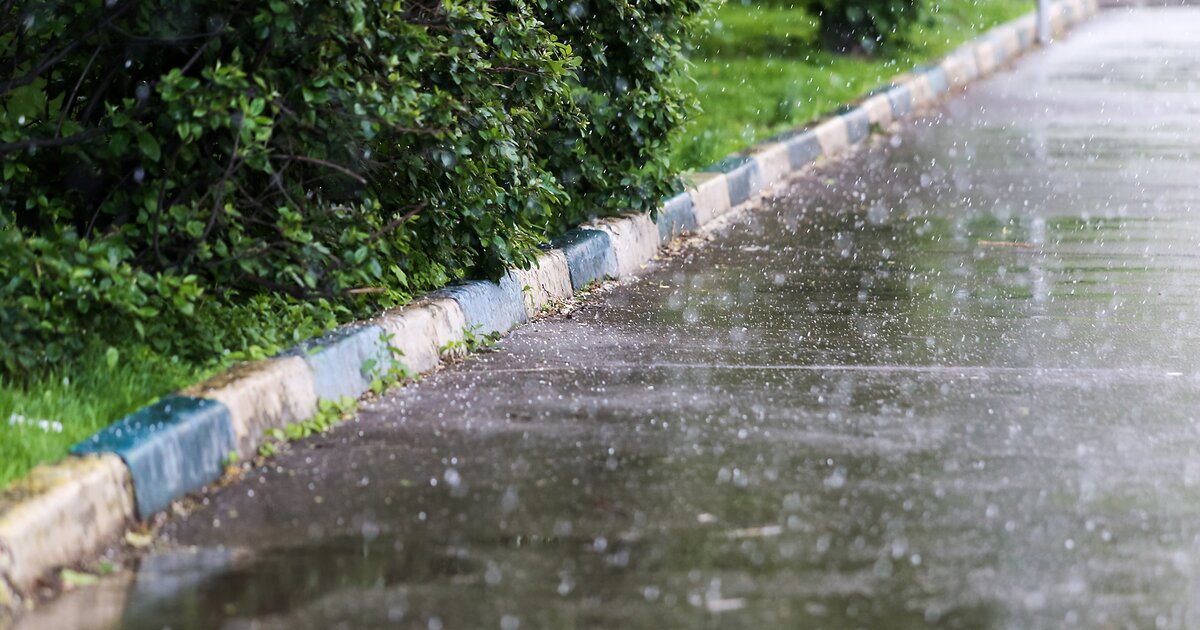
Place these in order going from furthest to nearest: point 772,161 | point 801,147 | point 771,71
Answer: point 771,71
point 801,147
point 772,161

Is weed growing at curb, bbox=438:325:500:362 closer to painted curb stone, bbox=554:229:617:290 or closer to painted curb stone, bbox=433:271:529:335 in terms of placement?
painted curb stone, bbox=433:271:529:335

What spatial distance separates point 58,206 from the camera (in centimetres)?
566

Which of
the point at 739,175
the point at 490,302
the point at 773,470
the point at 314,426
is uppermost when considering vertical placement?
the point at 314,426

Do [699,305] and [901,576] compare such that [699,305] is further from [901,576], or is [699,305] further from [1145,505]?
[901,576]

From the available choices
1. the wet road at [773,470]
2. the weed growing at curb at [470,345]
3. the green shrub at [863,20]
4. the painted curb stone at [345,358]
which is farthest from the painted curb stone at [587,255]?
the green shrub at [863,20]

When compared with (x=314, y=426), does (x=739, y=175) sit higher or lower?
lower

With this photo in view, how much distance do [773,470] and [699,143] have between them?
6.52m

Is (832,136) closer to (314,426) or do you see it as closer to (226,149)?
(226,149)

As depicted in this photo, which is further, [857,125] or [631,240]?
[857,125]

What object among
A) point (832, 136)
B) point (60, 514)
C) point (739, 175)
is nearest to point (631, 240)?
point (739, 175)

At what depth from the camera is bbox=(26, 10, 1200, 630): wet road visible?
3.65 metres

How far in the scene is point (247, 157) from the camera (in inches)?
213

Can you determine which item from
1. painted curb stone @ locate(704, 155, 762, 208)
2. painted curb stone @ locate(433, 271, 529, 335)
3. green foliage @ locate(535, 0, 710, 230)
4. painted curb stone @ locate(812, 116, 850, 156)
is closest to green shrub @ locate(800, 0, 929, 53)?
painted curb stone @ locate(812, 116, 850, 156)

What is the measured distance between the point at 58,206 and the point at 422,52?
1197 mm
